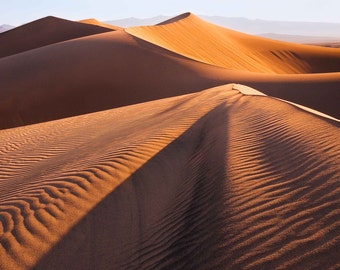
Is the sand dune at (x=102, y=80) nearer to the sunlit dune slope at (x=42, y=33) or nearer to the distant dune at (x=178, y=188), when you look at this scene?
the distant dune at (x=178, y=188)

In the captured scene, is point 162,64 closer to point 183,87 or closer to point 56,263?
point 183,87

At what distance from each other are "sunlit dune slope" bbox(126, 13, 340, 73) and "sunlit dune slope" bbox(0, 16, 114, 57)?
24.1 feet

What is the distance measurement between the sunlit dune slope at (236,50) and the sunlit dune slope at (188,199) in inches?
719

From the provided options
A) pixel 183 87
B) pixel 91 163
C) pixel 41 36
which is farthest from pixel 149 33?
pixel 91 163

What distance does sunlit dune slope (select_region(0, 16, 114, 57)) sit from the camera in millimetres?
34625

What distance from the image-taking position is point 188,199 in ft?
14.3

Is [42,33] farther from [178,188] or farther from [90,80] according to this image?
[178,188]

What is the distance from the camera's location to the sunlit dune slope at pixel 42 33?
3462 centimetres

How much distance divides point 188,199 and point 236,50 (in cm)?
2747

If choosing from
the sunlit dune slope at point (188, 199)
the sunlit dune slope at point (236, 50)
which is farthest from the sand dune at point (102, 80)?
the sunlit dune slope at point (188, 199)

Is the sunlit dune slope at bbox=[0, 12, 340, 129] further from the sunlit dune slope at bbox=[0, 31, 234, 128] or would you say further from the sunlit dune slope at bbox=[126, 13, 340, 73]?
the sunlit dune slope at bbox=[126, 13, 340, 73]

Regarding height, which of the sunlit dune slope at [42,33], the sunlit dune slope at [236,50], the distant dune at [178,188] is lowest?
the distant dune at [178,188]

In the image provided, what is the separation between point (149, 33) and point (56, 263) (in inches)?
957

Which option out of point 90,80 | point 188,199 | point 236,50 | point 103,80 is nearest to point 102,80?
point 103,80
